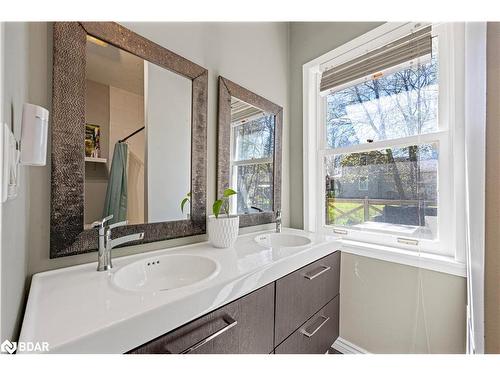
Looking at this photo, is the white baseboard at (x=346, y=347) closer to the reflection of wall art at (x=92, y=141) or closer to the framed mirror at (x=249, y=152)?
the framed mirror at (x=249, y=152)

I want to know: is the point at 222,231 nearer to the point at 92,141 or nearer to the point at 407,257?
the point at 92,141

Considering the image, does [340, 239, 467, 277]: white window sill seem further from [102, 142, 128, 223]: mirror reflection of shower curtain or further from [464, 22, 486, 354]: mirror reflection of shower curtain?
[102, 142, 128, 223]: mirror reflection of shower curtain

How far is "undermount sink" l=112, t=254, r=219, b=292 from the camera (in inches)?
32.6

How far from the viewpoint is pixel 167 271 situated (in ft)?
3.05

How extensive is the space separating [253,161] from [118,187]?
878 mm

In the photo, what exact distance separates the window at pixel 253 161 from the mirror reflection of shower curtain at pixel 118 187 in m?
0.63

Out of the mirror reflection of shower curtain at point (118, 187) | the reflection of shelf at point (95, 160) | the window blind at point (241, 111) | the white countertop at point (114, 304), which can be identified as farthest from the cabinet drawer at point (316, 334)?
the window blind at point (241, 111)

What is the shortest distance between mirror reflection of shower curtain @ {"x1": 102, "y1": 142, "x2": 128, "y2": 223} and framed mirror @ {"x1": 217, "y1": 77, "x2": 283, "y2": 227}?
1.66 ft

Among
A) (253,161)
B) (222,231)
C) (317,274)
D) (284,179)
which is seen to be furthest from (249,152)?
(317,274)

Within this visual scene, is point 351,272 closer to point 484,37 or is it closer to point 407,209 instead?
point 407,209

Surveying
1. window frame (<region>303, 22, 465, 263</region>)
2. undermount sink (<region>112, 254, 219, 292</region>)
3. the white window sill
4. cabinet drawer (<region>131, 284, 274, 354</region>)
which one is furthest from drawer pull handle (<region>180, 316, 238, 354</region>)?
window frame (<region>303, 22, 465, 263</region>)

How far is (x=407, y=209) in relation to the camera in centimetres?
126

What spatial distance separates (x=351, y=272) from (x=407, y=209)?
0.53 meters

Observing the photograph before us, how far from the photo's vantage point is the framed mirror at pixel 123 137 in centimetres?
78
